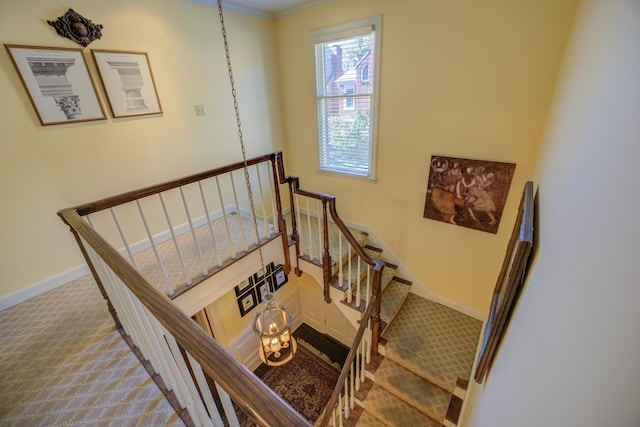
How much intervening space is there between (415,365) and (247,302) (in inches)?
92.1

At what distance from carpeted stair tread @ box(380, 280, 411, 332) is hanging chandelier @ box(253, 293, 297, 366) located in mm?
1356

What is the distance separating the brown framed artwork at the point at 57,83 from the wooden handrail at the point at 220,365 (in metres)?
2.02

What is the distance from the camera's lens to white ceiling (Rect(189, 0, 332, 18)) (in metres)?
2.89

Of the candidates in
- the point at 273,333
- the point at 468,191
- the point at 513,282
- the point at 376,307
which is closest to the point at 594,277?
the point at 513,282

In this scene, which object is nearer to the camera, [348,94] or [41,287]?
[41,287]

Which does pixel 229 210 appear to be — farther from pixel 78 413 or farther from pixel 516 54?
pixel 516 54

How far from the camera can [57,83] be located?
6.76ft

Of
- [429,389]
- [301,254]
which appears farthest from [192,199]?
[429,389]

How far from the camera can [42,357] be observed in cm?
160

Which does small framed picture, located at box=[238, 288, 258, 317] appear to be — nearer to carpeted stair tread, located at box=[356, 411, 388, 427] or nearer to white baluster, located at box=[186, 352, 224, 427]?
carpeted stair tread, located at box=[356, 411, 388, 427]

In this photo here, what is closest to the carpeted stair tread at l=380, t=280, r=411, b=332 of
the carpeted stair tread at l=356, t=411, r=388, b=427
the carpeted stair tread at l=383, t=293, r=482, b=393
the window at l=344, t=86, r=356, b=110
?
the carpeted stair tread at l=383, t=293, r=482, b=393

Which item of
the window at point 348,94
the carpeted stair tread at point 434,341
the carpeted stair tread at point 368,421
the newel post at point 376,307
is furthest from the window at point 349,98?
the carpeted stair tread at point 368,421

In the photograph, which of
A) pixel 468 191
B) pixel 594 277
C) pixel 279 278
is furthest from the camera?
pixel 279 278

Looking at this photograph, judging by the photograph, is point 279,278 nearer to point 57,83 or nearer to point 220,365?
point 57,83
